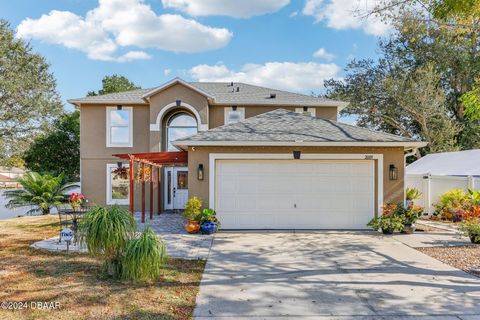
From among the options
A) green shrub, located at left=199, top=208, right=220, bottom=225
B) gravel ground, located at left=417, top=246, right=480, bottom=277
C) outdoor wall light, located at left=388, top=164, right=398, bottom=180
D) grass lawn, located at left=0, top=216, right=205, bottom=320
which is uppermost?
outdoor wall light, located at left=388, top=164, right=398, bottom=180

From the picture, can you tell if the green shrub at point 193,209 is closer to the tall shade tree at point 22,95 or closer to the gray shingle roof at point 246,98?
the gray shingle roof at point 246,98

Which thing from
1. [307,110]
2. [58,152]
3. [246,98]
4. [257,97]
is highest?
[257,97]

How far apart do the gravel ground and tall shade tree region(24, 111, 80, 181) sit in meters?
21.2

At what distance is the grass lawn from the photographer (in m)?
4.54

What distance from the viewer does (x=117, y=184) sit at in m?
16.2

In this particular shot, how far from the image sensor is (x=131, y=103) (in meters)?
16.0

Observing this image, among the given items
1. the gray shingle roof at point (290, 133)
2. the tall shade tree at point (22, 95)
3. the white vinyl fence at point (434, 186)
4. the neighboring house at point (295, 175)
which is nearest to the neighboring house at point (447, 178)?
the white vinyl fence at point (434, 186)

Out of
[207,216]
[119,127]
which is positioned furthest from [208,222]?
[119,127]

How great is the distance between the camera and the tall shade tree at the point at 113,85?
30.6 meters

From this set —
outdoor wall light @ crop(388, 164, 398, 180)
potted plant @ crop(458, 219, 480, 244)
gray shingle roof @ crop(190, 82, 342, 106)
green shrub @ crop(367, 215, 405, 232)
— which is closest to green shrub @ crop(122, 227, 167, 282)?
green shrub @ crop(367, 215, 405, 232)

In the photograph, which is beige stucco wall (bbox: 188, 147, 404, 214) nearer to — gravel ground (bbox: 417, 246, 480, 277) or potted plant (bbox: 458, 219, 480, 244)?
potted plant (bbox: 458, 219, 480, 244)

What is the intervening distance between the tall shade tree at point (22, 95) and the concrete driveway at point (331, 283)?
23.2 meters

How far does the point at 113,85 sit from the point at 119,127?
16.6 meters

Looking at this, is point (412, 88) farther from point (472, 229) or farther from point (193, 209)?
point (193, 209)
